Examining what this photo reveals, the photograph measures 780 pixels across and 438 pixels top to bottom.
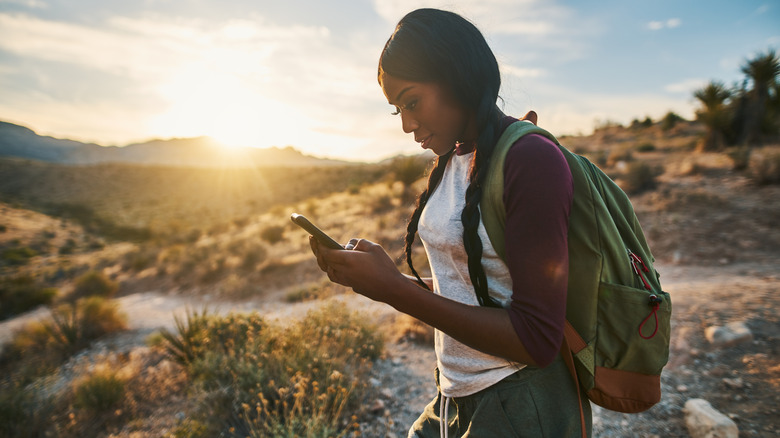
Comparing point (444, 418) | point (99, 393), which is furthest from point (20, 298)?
point (444, 418)

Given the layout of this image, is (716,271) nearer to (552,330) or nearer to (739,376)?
(739,376)

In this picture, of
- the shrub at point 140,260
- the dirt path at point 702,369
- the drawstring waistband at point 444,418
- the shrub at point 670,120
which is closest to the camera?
the drawstring waistband at point 444,418

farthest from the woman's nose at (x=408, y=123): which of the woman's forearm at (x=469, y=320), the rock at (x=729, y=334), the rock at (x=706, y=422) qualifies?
the rock at (x=729, y=334)

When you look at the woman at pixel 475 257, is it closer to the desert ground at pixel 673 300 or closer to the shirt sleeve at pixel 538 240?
the shirt sleeve at pixel 538 240

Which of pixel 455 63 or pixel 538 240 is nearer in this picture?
pixel 538 240

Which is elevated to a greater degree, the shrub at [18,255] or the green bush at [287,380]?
the green bush at [287,380]

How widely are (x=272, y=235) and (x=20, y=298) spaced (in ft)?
27.4

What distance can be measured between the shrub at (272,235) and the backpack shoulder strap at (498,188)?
13.9 meters

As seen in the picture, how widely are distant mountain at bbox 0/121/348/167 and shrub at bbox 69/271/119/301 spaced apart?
273 ft

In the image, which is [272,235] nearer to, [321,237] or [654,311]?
[321,237]

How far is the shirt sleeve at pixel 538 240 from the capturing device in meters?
0.77

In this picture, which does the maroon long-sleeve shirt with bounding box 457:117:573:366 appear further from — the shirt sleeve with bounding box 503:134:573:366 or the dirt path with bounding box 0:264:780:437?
the dirt path with bounding box 0:264:780:437

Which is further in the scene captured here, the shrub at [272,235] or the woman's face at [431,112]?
the shrub at [272,235]

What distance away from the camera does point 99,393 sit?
13.9 feet
